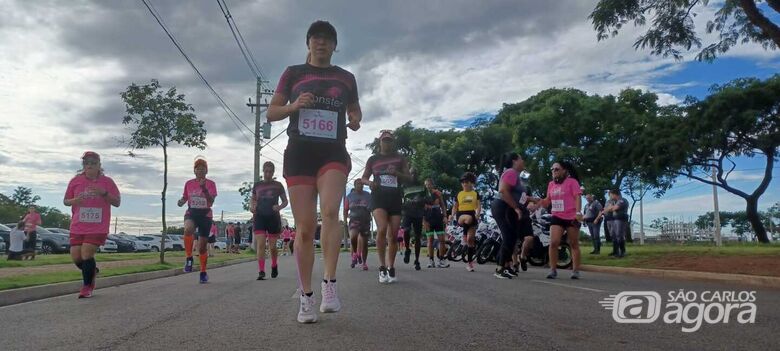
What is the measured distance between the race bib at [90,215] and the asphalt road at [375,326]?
1160 millimetres

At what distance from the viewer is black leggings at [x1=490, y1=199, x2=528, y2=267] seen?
8922 millimetres

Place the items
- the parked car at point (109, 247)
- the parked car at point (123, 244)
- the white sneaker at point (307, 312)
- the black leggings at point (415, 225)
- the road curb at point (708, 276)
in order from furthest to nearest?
the parked car at point (123, 244) < the parked car at point (109, 247) < the black leggings at point (415, 225) < the road curb at point (708, 276) < the white sneaker at point (307, 312)

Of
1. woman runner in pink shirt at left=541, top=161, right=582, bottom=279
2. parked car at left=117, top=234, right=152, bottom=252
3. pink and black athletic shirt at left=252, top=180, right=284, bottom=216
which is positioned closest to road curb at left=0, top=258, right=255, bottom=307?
pink and black athletic shirt at left=252, top=180, right=284, bottom=216

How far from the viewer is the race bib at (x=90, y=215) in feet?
22.5

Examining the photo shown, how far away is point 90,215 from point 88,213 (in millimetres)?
37

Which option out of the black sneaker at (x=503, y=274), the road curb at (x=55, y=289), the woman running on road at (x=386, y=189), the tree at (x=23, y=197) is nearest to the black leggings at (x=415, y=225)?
the black sneaker at (x=503, y=274)

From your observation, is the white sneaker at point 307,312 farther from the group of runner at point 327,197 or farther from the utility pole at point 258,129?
the utility pole at point 258,129

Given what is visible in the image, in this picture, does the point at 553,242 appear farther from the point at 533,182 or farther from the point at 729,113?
the point at 533,182

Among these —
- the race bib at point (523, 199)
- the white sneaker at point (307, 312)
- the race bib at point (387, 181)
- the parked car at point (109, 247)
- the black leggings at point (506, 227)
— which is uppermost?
the race bib at point (387, 181)

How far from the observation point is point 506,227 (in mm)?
8984

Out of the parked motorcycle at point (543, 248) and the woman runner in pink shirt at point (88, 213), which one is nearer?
the woman runner in pink shirt at point (88, 213)

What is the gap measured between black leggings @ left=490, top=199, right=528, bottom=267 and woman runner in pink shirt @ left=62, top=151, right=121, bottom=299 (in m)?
5.37

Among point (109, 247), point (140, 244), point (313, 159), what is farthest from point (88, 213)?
point (140, 244)

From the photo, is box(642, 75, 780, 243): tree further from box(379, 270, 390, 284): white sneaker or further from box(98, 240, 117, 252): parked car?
box(98, 240, 117, 252): parked car
